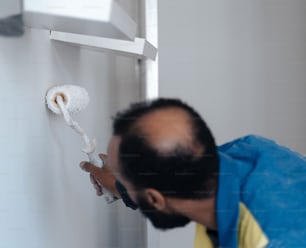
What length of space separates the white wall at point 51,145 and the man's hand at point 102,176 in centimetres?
2

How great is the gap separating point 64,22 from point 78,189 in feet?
0.77

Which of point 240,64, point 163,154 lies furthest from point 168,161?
point 240,64

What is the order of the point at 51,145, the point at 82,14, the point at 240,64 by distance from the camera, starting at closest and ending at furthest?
1. the point at 82,14
2. the point at 51,145
3. the point at 240,64

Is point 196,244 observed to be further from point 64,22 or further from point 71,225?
point 64,22

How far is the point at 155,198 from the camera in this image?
40cm

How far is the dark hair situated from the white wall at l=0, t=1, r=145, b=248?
0.09 metres

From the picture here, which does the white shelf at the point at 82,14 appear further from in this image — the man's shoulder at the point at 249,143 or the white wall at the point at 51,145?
the man's shoulder at the point at 249,143

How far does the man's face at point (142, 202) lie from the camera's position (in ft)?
1.29

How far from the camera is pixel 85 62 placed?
1.82 ft

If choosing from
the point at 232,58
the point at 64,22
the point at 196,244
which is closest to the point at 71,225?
the point at 196,244

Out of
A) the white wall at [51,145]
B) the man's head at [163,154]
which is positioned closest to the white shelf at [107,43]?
the white wall at [51,145]

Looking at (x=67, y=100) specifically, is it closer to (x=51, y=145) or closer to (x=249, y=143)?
(x=51, y=145)

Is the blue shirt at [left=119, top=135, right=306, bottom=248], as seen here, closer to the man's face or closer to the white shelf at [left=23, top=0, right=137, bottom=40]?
the man's face

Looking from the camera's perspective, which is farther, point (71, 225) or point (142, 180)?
point (71, 225)
